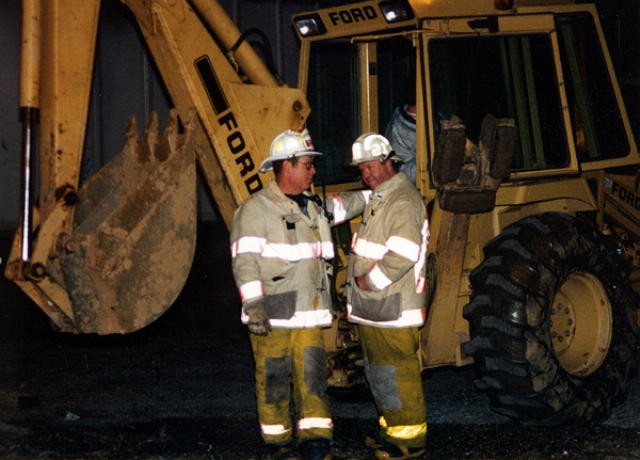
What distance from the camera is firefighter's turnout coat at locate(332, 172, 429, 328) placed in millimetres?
5883

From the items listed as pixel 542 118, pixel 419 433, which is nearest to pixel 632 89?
pixel 542 118

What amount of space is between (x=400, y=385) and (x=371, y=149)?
1354mm

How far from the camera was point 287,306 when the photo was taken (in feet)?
19.3

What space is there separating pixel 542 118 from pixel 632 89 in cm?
248

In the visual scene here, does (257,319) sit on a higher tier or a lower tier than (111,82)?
lower

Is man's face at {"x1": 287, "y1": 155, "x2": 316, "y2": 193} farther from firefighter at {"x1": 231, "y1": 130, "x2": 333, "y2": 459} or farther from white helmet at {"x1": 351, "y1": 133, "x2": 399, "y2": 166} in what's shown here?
white helmet at {"x1": 351, "y1": 133, "x2": 399, "y2": 166}

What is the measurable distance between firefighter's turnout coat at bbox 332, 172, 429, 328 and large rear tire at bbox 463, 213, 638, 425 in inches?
19.8

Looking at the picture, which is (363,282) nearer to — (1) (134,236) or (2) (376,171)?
(2) (376,171)

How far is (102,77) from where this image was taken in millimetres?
12781

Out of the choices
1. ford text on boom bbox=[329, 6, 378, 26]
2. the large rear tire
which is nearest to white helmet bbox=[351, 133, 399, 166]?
the large rear tire

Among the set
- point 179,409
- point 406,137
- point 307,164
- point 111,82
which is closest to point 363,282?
point 307,164

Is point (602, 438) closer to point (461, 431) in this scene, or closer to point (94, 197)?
point (461, 431)

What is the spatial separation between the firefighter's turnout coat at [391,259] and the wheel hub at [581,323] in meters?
1.22

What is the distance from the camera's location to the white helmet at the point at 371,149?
20.4ft
